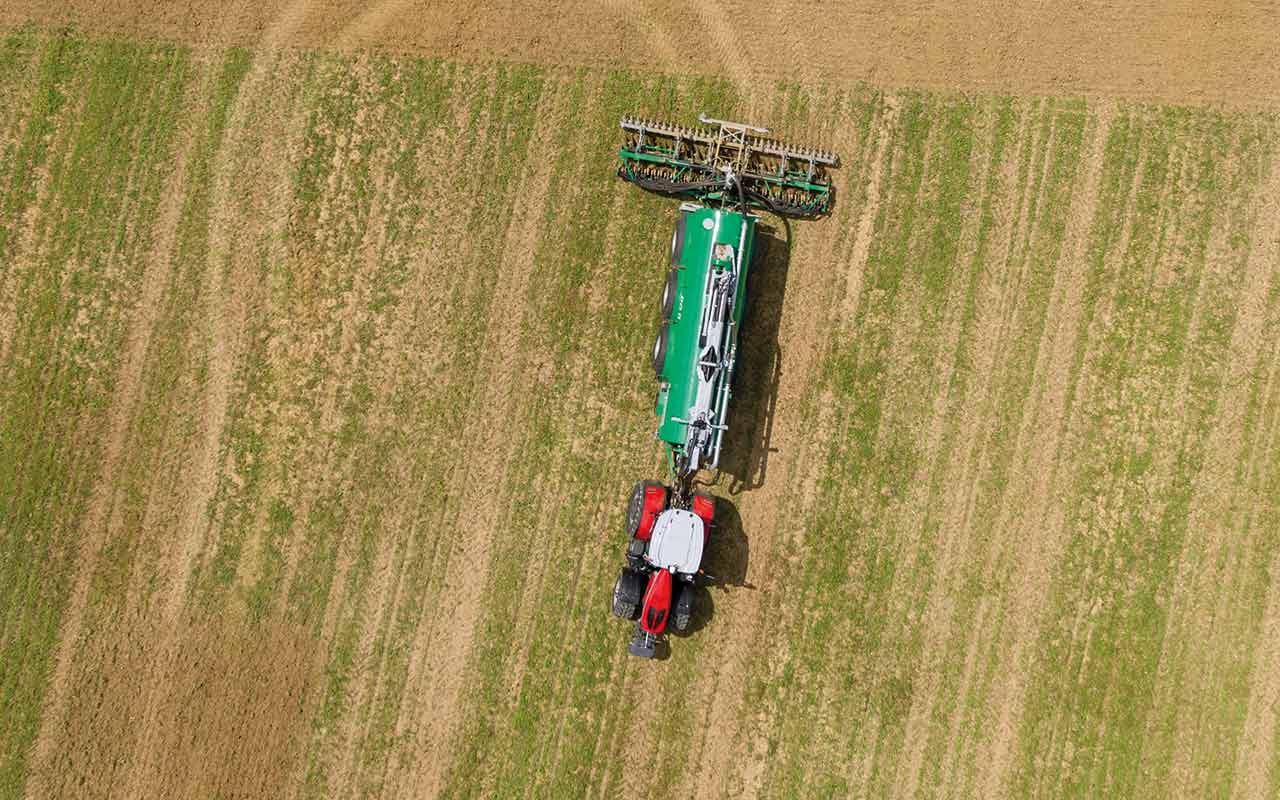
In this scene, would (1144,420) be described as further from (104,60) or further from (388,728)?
(104,60)

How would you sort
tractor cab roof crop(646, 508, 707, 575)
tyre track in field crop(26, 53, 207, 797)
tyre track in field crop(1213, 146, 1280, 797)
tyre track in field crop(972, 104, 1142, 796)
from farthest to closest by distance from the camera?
tyre track in field crop(26, 53, 207, 797) → tyre track in field crop(972, 104, 1142, 796) → tyre track in field crop(1213, 146, 1280, 797) → tractor cab roof crop(646, 508, 707, 575)

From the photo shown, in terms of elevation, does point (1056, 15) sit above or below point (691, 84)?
above

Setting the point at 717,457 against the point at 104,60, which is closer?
the point at 717,457

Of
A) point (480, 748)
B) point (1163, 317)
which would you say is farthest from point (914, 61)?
point (480, 748)

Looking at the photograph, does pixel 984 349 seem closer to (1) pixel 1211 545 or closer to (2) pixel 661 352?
(1) pixel 1211 545

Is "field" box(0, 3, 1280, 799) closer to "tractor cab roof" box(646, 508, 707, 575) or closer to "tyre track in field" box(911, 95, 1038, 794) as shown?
"tyre track in field" box(911, 95, 1038, 794)

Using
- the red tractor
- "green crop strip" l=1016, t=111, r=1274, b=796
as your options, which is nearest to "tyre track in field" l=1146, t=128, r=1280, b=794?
"green crop strip" l=1016, t=111, r=1274, b=796
